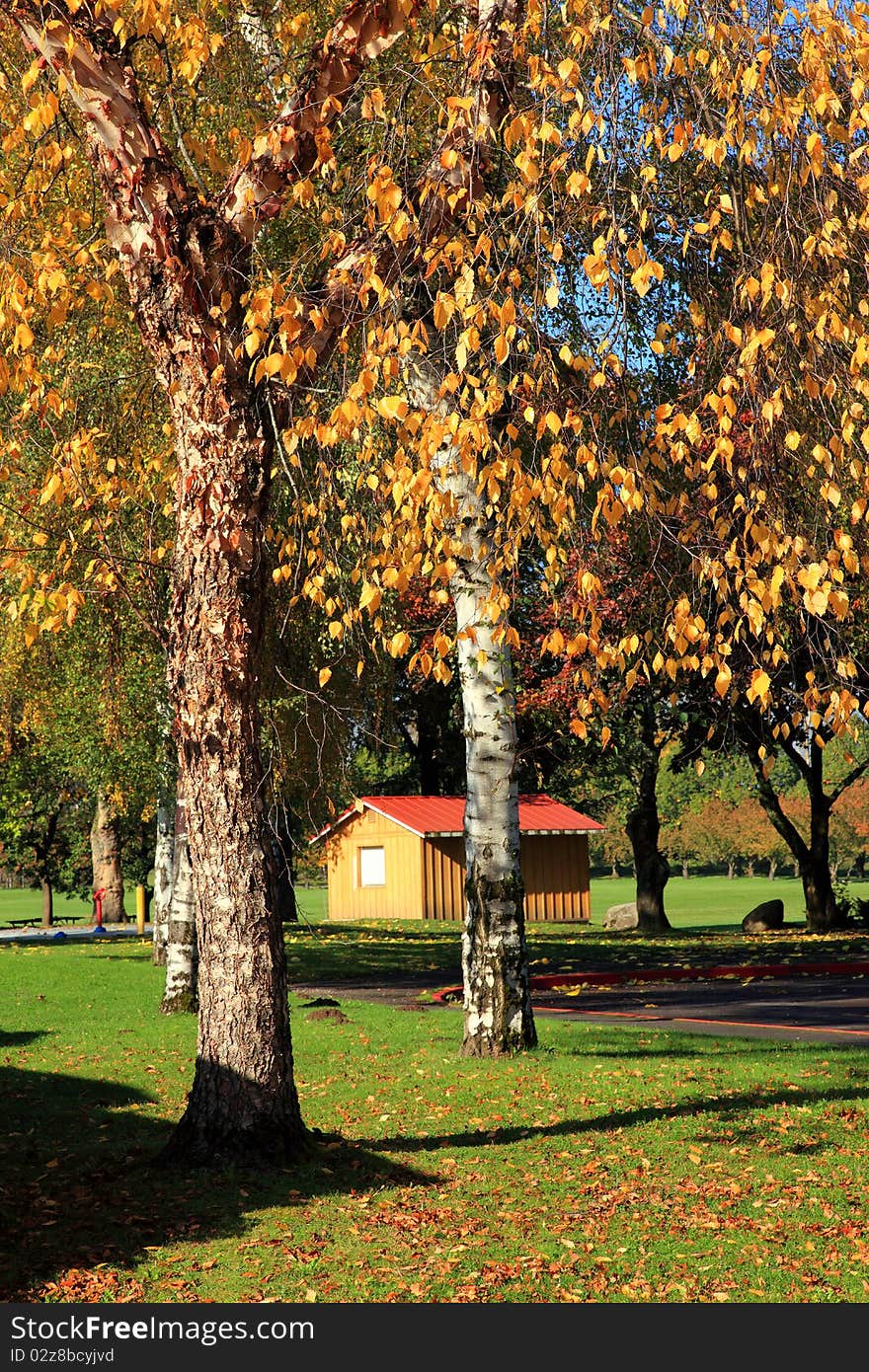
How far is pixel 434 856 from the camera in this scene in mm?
39438

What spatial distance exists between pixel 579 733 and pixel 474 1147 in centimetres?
326

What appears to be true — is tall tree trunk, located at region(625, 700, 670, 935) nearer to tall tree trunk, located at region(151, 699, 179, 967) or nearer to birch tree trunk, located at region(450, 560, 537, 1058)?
tall tree trunk, located at region(151, 699, 179, 967)

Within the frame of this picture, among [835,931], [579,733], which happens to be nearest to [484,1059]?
[579,733]

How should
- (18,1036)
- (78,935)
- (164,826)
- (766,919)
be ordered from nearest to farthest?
1. (18,1036)
2. (164,826)
3. (78,935)
4. (766,919)

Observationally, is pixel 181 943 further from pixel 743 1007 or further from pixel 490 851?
pixel 743 1007

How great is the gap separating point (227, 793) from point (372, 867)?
116 feet

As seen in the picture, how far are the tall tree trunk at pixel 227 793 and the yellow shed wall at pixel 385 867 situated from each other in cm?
3170

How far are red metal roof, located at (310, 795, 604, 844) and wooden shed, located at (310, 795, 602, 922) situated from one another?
0.10 ft

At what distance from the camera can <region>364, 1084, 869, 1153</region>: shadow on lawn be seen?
26.8 feet

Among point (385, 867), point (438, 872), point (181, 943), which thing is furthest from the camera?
point (385, 867)

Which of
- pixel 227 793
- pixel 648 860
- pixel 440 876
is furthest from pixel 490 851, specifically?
pixel 440 876

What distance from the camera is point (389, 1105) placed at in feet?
30.8

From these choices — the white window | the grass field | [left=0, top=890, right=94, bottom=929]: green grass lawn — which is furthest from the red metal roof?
[left=0, top=890, right=94, bottom=929]: green grass lawn

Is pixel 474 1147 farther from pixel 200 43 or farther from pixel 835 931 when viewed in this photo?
pixel 835 931
